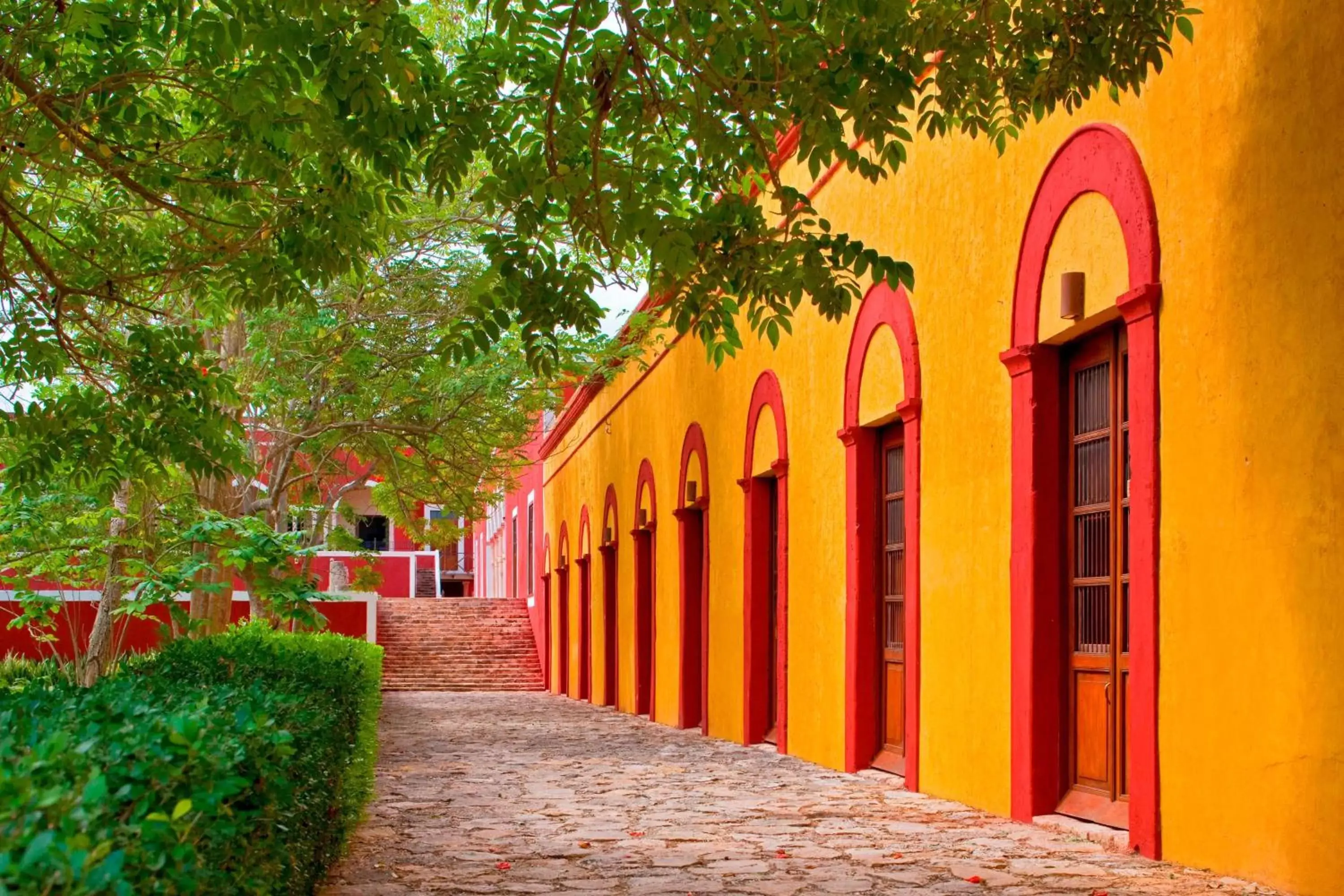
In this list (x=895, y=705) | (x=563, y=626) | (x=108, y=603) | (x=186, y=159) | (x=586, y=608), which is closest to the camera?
(x=186, y=159)

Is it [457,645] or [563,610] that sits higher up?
[563,610]

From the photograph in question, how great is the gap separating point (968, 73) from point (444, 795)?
18.6 ft

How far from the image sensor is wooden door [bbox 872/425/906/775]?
10258 millimetres

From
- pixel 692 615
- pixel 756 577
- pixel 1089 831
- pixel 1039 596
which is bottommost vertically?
pixel 1089 831

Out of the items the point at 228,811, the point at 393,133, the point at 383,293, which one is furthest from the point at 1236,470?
the point at 383,293

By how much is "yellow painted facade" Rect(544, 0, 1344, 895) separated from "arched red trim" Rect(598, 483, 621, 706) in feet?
46.1

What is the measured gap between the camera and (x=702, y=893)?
5.94 meters

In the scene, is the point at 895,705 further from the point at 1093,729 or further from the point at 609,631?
the point at 609,631

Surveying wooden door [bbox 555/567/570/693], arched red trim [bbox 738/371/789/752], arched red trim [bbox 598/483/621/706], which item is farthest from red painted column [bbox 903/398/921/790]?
wooden door [bbox 555/567/570/693]

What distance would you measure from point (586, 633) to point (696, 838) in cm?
1898

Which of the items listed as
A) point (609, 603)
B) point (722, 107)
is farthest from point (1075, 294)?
point (609, 603)

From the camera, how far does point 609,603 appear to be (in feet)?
77.9

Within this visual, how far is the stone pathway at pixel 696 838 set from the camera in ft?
19.9

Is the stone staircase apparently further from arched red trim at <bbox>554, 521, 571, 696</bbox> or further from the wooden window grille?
the wooden window grille
